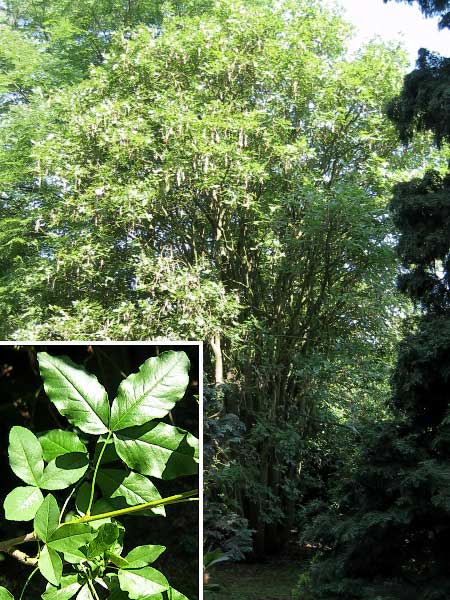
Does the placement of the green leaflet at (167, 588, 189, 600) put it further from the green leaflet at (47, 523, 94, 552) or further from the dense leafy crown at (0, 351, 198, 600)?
the green leaflet at (47, 523, 94, 552)

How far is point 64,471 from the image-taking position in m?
0.66

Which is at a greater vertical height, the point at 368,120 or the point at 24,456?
the point at 368,120

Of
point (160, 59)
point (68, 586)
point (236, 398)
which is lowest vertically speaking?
point (236, 398)

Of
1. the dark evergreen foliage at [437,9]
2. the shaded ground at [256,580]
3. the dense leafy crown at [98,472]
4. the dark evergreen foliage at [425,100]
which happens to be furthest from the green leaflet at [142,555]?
the shaded ground at [256,580]

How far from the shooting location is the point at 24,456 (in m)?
0.63

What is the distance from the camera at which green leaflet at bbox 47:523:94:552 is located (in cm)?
61

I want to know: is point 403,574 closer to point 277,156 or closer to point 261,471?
point 261,471

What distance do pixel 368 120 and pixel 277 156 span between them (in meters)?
1.34

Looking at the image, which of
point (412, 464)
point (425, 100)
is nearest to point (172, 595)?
point (412, 464)

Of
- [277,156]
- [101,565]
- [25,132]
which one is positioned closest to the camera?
[101,565]

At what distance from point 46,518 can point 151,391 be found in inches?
5.8

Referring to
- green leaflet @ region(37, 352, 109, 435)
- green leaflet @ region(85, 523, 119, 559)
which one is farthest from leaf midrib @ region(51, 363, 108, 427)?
green leaflet @ region(85, 523, 119, 559)

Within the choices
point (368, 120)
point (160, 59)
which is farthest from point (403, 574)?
point (160, 59)

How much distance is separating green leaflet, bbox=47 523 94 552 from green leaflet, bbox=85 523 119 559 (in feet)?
0.07
